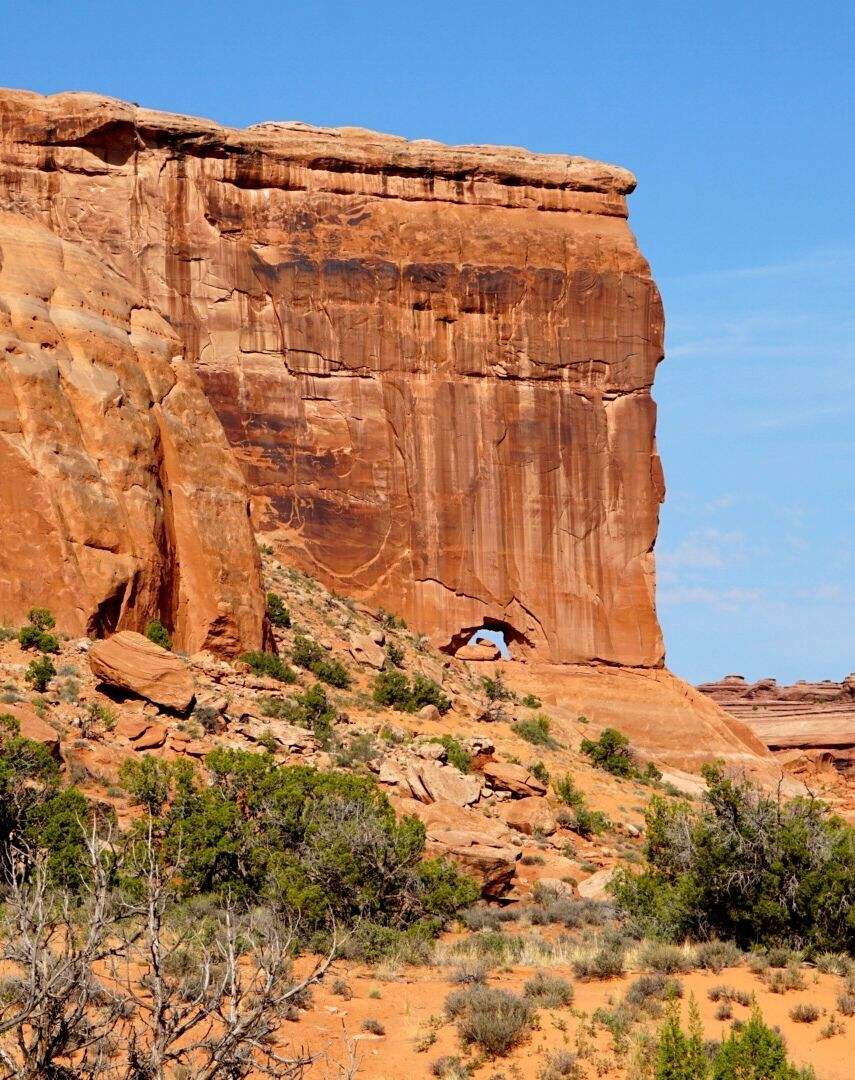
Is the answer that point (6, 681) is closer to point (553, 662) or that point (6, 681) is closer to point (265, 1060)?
point (265, 1060)

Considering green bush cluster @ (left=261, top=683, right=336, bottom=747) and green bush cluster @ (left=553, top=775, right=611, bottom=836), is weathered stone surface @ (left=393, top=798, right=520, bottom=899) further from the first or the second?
green bush cluster @ (left=553, top=775, right=611, bottom=836)

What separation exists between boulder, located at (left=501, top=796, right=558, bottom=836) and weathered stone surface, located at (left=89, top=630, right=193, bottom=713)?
20.0 ft

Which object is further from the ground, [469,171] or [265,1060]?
[469,171]

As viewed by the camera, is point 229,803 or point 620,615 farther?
point 620,615

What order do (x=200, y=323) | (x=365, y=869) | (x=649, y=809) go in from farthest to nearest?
(x=200, y=323)
(x=649, y=809)
(x=365, y=869)

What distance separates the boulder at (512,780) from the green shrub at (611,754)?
7928 millimetres

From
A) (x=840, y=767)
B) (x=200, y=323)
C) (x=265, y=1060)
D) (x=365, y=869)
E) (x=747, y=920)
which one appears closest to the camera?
(x=265, y=1060)

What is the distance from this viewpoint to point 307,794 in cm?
2317

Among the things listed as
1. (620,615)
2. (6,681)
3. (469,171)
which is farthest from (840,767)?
(6,681)

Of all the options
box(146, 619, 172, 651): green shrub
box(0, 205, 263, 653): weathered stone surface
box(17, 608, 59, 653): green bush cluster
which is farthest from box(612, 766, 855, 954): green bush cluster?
box(0, 205, 263, 653): weathered stone surface

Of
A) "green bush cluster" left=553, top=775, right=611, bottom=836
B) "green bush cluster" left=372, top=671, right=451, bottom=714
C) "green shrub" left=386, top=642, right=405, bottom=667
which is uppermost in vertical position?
"green shrub" left=386, top=642, right=405, bottom=667

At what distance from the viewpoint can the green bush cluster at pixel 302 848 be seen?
65.2 feet

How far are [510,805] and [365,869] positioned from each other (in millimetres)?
9717

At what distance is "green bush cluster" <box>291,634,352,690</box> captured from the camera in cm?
3544
